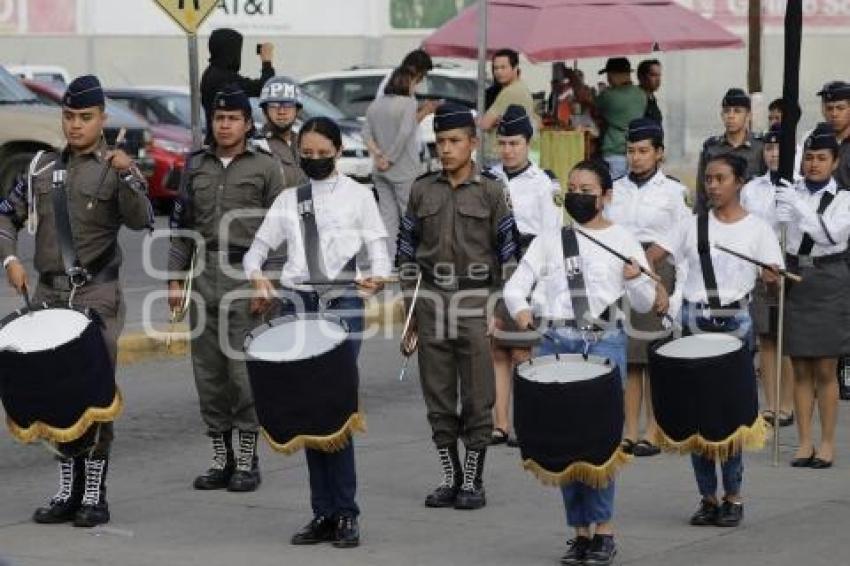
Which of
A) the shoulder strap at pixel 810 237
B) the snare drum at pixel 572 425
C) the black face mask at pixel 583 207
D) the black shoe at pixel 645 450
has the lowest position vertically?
the black shoe at pixel 645 450

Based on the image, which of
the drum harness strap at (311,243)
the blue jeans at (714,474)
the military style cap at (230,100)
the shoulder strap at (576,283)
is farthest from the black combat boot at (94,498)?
the blue jeans at (714,474)

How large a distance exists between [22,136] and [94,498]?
46.1 feet

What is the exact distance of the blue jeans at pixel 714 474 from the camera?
10.2m

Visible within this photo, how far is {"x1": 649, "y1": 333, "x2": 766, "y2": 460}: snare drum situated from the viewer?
33.2ft

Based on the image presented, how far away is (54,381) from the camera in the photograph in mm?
10242

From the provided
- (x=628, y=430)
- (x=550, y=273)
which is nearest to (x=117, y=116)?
(x=628, y=430)

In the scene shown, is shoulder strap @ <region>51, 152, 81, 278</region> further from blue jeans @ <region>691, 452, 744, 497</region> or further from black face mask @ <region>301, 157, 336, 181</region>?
blue jeans @ <region>691, 452, 744, 497</region>

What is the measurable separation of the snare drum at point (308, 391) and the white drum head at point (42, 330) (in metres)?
0.86

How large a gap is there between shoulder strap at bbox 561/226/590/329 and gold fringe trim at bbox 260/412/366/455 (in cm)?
106

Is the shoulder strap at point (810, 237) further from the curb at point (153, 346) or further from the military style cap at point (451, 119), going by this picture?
the curb at point (153, 346)

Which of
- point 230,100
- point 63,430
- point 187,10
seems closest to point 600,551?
point 63,430

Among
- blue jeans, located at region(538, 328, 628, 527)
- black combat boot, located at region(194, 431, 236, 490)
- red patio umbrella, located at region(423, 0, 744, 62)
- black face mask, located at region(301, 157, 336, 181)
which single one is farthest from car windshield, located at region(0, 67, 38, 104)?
blue jeans, located at region(538, 328, 628, 527)

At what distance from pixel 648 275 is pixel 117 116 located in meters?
18.2

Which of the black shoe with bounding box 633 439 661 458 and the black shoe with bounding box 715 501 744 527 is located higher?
the black shoe with bounding box 715 501 744 527
